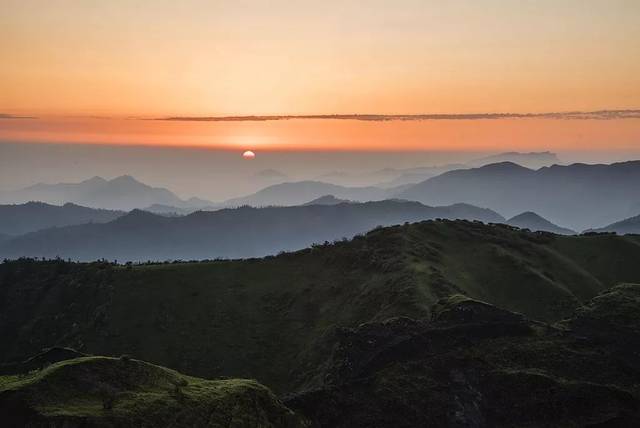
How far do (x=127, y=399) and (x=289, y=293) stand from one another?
60.9 metres

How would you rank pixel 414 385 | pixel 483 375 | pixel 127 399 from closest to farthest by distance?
pixel 127 399, pixel 414 385, pixel 483 375

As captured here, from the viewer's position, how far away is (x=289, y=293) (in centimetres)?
8762

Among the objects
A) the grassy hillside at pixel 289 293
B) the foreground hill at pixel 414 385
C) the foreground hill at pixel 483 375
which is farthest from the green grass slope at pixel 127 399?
the grassy hillside at pixel 289 293

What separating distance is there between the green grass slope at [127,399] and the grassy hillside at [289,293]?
27642 millimetres

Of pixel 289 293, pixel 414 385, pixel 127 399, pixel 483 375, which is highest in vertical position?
pixel 127 399

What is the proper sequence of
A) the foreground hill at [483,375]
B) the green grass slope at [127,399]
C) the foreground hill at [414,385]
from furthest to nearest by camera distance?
the foreground hill at [483,375], the foreground hill at [414,385], the green grass slope at [127,399]

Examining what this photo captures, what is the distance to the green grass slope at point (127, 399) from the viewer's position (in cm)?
2442

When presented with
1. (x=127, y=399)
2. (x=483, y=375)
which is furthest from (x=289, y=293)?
(x=127, y=399)

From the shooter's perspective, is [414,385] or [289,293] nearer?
[414,385]

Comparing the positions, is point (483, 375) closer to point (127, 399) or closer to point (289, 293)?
point (127, 399)

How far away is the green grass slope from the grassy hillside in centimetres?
2764

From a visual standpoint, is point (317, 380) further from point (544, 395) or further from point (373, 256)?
point (373, 256)

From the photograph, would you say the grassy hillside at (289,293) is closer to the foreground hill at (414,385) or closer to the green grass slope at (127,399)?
the foreground hill at (414,385)

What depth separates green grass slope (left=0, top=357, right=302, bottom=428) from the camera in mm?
24422
